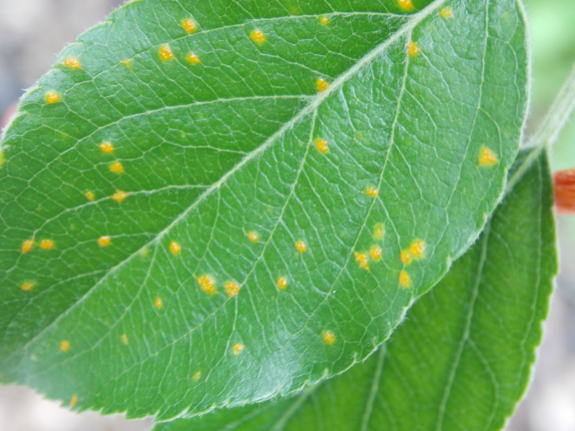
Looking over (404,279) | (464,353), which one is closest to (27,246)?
(404,279)

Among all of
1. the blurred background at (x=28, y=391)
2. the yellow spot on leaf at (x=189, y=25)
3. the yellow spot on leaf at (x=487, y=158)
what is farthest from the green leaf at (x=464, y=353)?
the blurred background at (x=28, y=391)

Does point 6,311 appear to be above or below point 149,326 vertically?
above

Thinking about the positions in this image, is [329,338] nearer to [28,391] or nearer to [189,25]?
[189,25]

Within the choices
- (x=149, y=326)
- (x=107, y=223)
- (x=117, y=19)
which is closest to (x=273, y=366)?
(x=149, y=326)

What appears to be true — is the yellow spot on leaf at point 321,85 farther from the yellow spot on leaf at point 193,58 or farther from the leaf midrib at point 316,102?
the yellow spot on leaf at point 193,58

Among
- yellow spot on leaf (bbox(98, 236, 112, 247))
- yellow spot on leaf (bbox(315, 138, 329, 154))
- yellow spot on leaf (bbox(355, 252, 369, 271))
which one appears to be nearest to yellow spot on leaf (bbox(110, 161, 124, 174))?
yellow spot on leaf (bbox(98, 236, 112, 247))

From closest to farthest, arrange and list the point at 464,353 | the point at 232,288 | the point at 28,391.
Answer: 1. the point at 232,288
2. the point at 464,353
3. the point at 28,391

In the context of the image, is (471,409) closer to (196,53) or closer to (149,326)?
(149,326)
